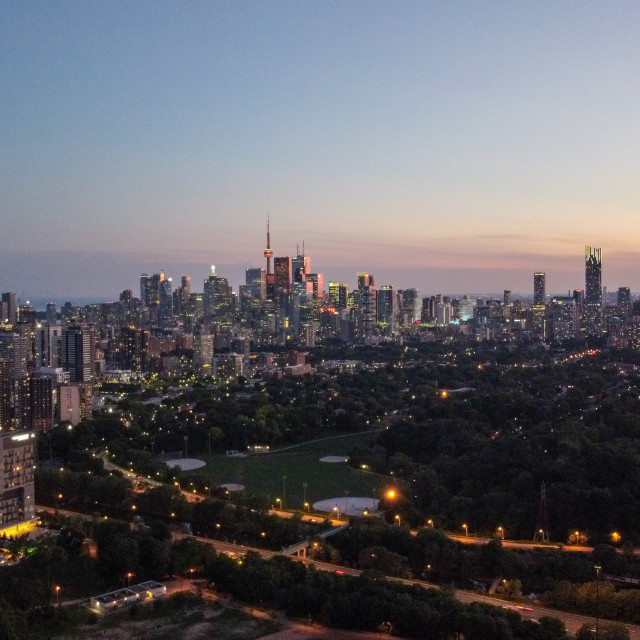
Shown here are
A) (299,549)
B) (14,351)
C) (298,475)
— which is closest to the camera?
(299,549)

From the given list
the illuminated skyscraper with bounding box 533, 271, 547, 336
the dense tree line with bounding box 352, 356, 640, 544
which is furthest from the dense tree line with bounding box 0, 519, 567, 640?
the illuminated skyscraper with bounding box 533, 271, 547, 336

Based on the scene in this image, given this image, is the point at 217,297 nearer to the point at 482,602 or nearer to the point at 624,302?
the point at 624,302

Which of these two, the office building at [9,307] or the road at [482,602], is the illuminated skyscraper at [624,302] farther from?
the road at [482,602]

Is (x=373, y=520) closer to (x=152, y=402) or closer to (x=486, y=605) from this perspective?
(x=486, y=605)

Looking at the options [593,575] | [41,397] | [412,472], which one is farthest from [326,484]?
[41,397]

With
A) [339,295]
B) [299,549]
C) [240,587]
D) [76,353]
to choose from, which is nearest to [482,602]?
[240,587]

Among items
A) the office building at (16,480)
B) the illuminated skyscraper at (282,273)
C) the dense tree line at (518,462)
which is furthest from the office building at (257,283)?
the office building at (16,480)

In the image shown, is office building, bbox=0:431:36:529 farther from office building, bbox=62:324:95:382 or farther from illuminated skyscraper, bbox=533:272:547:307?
illuminated skyscraper, bbox=533:272:547:307

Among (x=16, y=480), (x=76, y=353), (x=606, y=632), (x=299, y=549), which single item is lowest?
(x=299, y=549)
